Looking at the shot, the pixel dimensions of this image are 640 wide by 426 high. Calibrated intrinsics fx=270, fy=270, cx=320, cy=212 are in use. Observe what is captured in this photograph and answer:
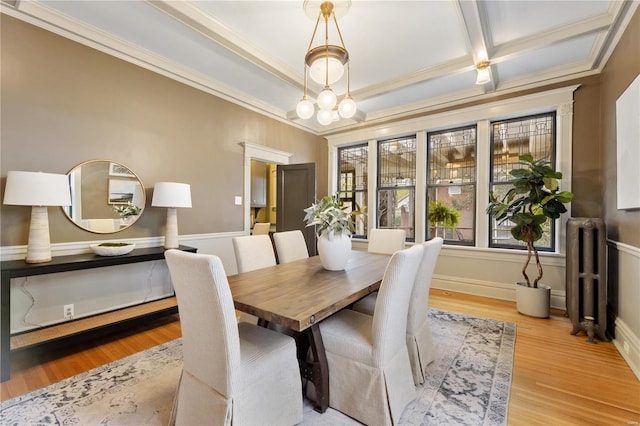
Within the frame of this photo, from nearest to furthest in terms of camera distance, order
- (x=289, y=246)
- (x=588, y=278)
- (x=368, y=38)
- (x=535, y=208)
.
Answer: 1. (x=588, y=278)
2. (x=368, y=38)
3. (x=289, y=246)
4. (x=535, y=208)

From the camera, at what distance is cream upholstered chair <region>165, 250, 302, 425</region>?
1167mm

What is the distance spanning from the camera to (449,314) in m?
3.11

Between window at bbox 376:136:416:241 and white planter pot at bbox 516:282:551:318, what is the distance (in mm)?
1673

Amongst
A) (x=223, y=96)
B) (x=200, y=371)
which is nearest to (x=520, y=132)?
(x=223, y=96)

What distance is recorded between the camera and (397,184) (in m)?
4.69

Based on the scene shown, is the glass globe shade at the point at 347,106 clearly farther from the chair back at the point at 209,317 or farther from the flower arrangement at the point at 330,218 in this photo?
the chair back at the point at 209,317

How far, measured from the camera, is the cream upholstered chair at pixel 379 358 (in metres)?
1.42

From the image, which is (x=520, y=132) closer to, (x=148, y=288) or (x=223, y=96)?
Result: (x=223, y=96)

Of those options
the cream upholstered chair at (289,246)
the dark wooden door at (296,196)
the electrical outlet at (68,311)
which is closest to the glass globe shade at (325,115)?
the cream upholstered chair at (289,246)

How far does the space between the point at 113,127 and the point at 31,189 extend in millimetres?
986

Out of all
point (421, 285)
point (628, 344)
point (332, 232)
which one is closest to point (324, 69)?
point (332, 232)

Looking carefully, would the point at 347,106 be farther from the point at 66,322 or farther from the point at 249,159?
the point at 66,322

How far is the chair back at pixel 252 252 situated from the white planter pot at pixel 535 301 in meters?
2.88

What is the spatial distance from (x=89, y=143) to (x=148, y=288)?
158 cm
